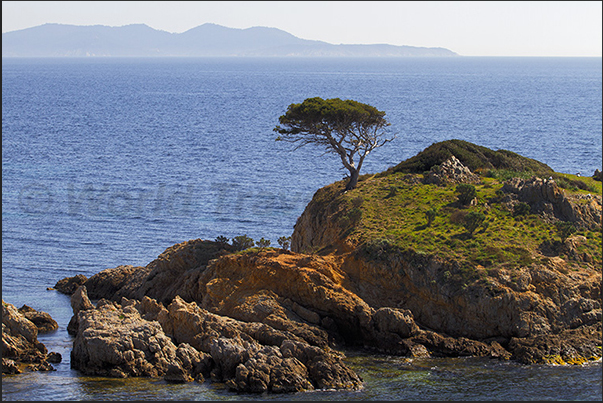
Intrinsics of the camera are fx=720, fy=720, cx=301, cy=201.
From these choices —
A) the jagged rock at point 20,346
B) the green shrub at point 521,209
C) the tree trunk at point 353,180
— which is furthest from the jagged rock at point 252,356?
the tree trunk at point 353,180

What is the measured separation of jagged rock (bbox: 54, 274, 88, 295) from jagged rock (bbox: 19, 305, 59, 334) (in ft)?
25.7

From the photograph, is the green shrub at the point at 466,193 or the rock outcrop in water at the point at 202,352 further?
the green shrub at the point at 466,193

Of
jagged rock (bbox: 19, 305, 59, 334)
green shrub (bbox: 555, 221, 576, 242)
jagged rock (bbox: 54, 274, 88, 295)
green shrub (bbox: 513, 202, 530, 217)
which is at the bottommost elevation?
jagged rock (bbox: 54, 274, 88, 295)

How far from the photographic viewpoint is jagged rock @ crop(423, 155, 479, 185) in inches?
2012

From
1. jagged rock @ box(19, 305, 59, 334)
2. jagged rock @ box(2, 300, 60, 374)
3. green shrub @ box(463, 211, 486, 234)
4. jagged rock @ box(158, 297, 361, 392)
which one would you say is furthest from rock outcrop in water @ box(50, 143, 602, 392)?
jagged rock @ box(2, 300, 60, 374)

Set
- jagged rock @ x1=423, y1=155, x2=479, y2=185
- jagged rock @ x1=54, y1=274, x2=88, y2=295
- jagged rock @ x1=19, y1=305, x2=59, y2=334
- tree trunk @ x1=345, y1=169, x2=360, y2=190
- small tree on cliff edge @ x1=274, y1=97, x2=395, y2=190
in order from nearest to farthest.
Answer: jagged rock @ x1=19, y1=305, x2=59, y2=334 < jagged rock @ x1=54, y1=274, x2=88, y2=295 < small tree on cliff edge @ x1=274, y1=97, x2=395, y2=190 < jagged rock @ x1=423, y1=155, x2=479, y2=185 < tree trunk @ x1=345, y1=169, x2=360, y2=190

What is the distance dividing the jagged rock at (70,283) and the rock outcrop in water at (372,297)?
10.1ft

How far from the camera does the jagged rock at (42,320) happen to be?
41037 millimetres

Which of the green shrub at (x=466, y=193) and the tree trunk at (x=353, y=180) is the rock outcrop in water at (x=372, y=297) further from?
the tree trunk at (x=353, y=180)

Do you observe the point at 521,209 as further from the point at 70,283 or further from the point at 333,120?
the point at 70,283

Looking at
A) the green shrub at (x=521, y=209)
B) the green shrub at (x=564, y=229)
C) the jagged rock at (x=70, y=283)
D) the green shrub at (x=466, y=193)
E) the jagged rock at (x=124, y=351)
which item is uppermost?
the green shrub at (x=466, y=193)

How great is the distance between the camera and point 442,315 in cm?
3888

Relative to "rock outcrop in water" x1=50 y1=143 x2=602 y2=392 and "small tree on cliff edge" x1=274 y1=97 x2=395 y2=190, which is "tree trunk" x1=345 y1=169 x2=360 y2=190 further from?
A: "rock outcrop in water" x1=50 y1=143 x2=602 y2=392

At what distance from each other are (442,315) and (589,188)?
61.9 feet
